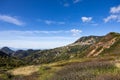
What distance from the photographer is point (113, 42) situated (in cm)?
17162

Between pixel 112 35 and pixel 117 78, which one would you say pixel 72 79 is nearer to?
pixel 117 78

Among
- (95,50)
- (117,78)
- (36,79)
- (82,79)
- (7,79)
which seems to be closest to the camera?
(117,78)

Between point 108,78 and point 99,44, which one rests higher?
point 99,44

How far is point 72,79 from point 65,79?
113cm

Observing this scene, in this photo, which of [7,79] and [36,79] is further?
[7,79]

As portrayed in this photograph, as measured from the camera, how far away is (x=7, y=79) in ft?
116

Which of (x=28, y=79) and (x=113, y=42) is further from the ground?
(x=113, y=42)

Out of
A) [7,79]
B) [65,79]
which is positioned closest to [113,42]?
[7,79]

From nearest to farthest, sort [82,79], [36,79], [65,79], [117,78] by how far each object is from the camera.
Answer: [117,78] → [82,79] → [65,79] → [36,79]

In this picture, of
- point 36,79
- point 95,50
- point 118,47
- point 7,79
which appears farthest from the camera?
point 95,50

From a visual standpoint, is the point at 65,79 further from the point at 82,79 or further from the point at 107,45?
the point at 107,45

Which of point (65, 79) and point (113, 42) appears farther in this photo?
point (113, 42)

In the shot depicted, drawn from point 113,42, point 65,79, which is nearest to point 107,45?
point 113,42

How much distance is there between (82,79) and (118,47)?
143 metres
